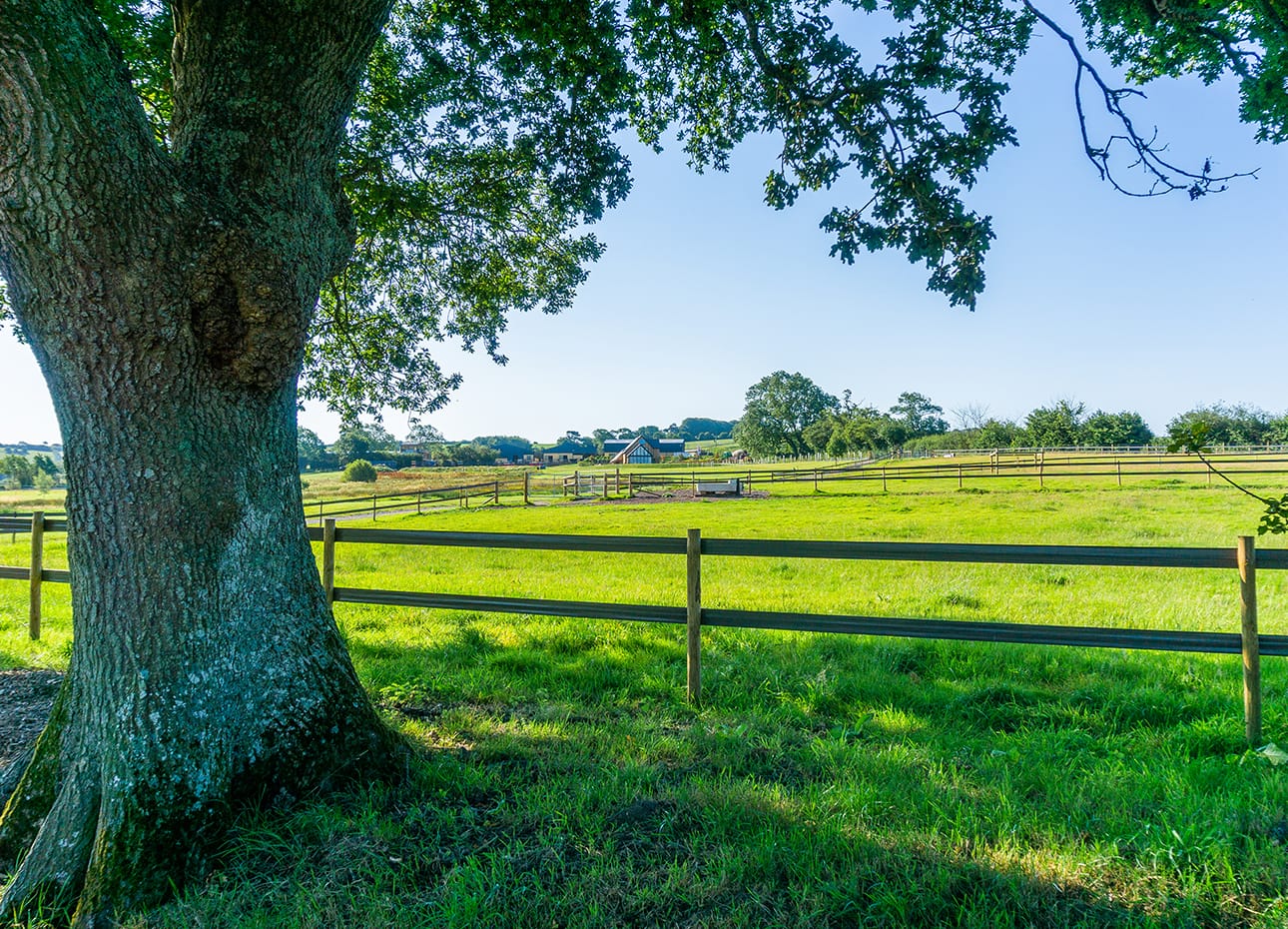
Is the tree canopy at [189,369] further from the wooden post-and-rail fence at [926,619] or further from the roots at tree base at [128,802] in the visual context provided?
the wooden post-and-rail fence at [926,619]

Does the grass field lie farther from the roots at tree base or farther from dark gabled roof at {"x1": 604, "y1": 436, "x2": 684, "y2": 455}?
dark gabled roof at {"x1": 604, "y1": 436, "x2": 684, "y2": 455}

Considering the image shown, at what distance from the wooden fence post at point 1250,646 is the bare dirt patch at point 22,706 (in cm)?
679

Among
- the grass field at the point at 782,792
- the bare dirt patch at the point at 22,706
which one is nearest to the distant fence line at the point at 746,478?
the bare dirt patch at the point at 22,706

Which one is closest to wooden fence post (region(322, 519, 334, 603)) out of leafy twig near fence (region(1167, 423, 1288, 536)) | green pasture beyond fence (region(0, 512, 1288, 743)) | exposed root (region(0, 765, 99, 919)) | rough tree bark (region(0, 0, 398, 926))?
green pasture beyond fence (region(0, 512, 1288, 743))

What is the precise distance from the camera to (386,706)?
4.09 m

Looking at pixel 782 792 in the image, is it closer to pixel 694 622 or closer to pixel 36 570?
pixel 694 622

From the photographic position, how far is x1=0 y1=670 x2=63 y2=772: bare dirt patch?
3.56 m

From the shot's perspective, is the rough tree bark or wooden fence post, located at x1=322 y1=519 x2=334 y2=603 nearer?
the rough tree bark

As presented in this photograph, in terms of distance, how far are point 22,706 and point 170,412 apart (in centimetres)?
324

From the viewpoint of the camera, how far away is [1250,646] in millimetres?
3490

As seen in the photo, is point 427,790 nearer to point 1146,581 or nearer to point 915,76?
point 915,76

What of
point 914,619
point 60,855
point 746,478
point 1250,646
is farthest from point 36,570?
point 746,478

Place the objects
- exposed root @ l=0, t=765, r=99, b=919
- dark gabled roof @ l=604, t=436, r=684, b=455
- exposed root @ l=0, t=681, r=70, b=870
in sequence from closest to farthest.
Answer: exposed root @ l=0, t=765, r=99, b=919
exposed root @ l=0, t=681, r=70, b=870
dark gabled roof @ l=604, t=436, r=684, b=455

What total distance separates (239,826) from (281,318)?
7.11 ft
